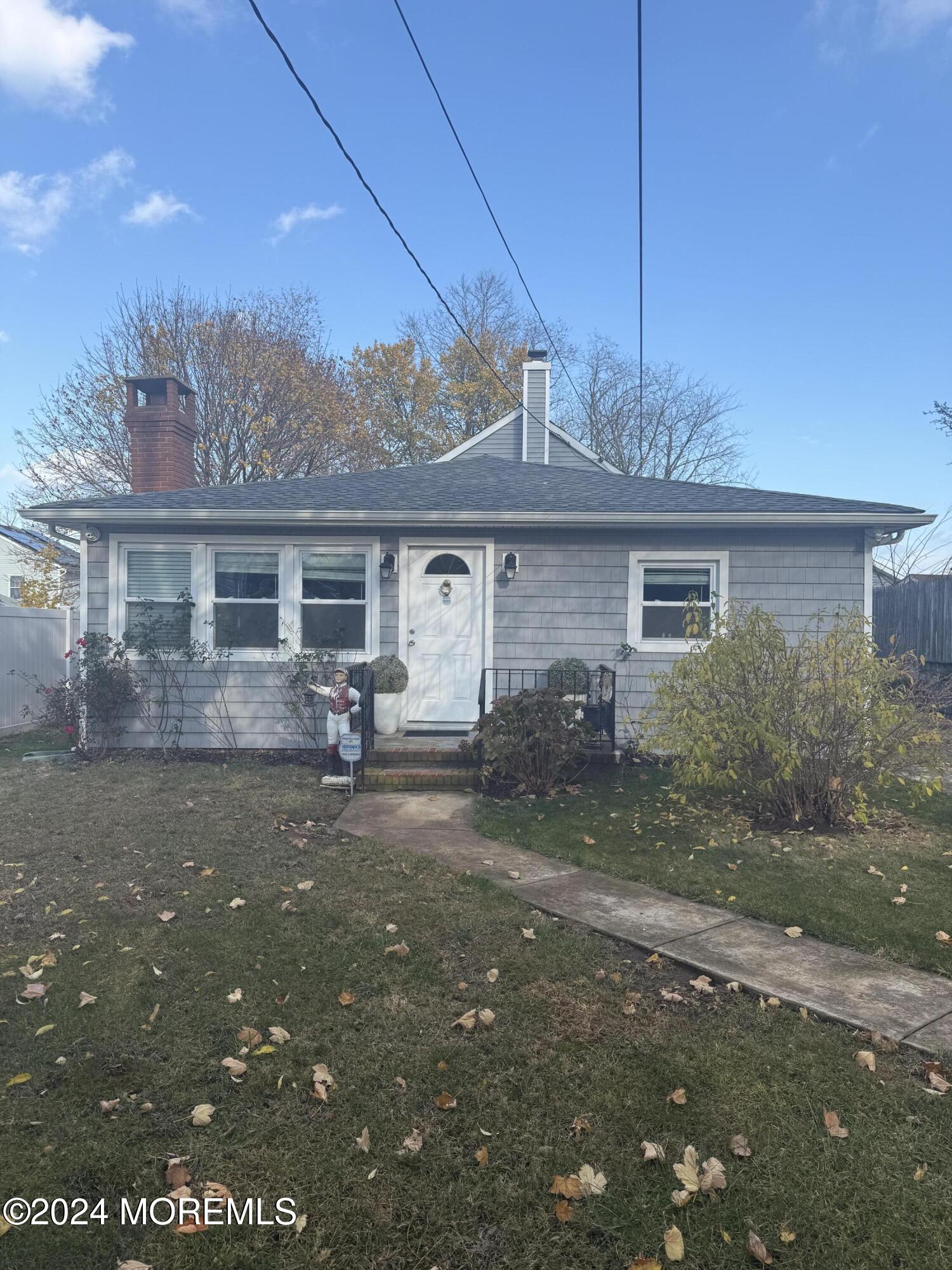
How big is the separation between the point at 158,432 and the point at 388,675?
5.74 meters

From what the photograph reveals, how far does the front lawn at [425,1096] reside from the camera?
2012mm

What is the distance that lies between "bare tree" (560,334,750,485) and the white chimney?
1341 centimetres

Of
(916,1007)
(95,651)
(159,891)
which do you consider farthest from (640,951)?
(95,651)

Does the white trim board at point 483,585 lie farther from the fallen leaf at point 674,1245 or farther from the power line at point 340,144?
the fallen leaf at point 674,1245

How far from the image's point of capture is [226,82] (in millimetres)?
8078

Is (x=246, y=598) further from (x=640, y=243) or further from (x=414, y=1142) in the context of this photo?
(x=414, y=1142)

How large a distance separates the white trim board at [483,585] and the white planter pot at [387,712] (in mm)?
364

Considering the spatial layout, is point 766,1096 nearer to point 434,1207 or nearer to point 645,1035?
point 645,1035

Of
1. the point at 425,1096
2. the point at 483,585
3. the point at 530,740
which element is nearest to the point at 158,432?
the point at 483,585

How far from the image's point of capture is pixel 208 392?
21.9 meters

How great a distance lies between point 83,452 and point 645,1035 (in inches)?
865

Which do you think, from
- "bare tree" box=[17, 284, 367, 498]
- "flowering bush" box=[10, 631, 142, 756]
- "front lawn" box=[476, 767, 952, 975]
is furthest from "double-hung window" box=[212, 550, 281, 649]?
"bare tree" box=[17, 284, 367, 498]

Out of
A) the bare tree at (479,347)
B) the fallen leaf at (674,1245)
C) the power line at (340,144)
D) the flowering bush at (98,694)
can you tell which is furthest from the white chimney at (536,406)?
the fallen leaf at (674,1245)

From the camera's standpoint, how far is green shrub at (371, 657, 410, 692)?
28.8 feet
